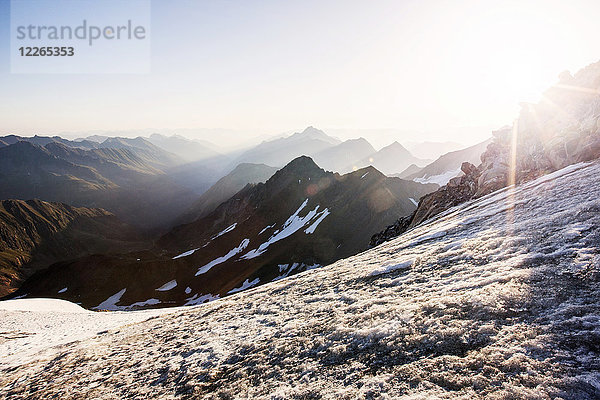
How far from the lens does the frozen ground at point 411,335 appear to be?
378cm

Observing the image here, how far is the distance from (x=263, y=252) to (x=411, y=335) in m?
74.4

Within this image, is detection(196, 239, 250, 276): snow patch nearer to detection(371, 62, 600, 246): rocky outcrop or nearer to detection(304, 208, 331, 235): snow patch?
detection(304, 208, 331, 235): snow patch

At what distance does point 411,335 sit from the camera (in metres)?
5.08

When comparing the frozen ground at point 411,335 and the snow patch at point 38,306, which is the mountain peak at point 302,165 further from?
the frozen ground at point 411,335

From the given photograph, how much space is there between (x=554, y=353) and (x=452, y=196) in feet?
80.1

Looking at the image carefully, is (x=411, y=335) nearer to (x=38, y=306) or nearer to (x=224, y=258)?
(x=38, y=306)

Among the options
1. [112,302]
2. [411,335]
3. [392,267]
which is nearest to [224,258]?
[112,302]

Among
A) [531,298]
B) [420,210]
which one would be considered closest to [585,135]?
[420,210]

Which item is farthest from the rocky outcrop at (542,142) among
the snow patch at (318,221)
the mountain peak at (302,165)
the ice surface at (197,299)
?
the mountain peak at (302,165)

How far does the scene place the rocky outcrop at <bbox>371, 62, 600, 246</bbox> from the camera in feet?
57.3

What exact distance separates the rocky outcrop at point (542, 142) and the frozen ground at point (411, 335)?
28.2 ft

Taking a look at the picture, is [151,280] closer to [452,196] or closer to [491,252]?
[452,196]

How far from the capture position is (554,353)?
3.64m

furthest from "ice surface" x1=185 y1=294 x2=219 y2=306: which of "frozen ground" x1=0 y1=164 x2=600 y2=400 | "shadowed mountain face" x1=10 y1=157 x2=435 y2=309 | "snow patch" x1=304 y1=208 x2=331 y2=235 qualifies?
"frozen ground" x1=0 y1=164 x2=600 y2=400
